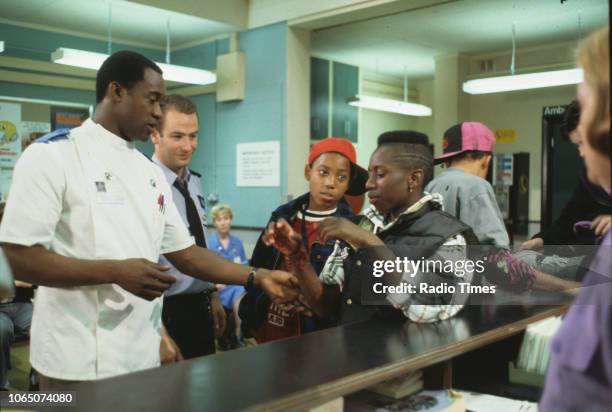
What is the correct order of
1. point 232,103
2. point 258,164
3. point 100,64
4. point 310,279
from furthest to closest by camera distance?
point 232,103 < point 258,164 < point 100,64 < point 310,279

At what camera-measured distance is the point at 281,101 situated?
546cm

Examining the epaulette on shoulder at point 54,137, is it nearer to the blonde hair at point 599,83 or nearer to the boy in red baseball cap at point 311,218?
the boy in red baseball cap at point 311,218

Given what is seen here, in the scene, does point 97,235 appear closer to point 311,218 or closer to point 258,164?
point 311,218

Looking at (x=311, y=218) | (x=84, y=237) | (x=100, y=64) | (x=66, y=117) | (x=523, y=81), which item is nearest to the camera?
(x=84, y=237)

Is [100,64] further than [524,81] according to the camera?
No

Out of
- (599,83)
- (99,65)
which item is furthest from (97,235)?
(99,65)

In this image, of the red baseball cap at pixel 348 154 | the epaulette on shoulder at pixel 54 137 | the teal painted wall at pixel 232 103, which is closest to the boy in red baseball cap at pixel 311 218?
the red baseball cap at pixel 348 154

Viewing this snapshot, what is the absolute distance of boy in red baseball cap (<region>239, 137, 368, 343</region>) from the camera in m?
2.06

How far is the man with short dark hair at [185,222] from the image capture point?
7.16ft

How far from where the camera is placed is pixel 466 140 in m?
2.78

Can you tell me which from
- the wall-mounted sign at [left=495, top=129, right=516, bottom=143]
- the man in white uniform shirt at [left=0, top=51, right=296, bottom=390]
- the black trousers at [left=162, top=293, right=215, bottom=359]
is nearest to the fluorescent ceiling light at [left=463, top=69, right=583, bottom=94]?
the wall-mounted sign at [left=495, top=129, right=516, bottom=143]

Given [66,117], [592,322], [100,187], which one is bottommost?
[592,322]

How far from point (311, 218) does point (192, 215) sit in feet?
1.68

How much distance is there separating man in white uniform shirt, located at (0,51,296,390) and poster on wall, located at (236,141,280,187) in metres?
3.86
